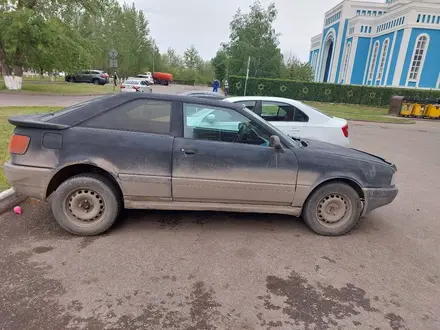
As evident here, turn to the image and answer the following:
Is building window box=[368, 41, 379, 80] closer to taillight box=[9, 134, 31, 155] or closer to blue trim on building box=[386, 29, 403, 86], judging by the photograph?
blue trim on building box=[386, 29, 403, 86]

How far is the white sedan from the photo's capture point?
6.18 meters

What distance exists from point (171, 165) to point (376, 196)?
2.59m

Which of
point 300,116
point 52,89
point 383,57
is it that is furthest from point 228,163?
point 383,57

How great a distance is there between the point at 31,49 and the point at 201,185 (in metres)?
23.1

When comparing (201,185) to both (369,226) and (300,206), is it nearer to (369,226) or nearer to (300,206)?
(300,206)

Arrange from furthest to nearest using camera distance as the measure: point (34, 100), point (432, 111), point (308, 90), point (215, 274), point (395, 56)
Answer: point (395, 56) → point (308, 90) → point (432, 111) → point (34, 100) → point (215, 274)

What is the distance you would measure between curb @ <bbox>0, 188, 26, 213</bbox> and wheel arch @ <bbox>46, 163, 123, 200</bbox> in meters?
0.96

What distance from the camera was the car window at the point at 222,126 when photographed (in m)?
3.57

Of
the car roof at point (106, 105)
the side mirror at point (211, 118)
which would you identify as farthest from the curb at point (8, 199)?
the side mirror at point (211, 118)

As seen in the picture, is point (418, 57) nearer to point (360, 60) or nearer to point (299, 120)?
point (360, 60)

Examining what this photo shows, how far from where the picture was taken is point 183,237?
3.53 meters

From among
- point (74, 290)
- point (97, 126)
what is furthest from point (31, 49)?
point (74, 290)

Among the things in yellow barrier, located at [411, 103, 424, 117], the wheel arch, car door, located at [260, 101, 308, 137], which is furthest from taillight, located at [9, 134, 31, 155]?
yellow barrier, located at [411, 103, 424, 117]

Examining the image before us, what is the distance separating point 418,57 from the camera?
30328mm
